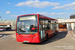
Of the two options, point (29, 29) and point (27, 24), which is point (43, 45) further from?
point (27, 24)

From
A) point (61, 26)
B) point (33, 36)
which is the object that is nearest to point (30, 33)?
point (33, 36)

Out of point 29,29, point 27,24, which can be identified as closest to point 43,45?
point 29,29

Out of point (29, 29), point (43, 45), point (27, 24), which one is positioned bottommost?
point (43, 45)

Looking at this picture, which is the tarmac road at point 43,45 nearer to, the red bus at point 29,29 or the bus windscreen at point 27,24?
the red bus at point 29,29

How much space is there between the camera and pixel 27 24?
10055 mm

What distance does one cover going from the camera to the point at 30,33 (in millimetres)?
9750

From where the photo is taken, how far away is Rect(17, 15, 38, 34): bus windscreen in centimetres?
979

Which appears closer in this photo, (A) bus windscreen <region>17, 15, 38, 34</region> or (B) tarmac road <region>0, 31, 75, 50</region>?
(B) tarmac road <region>0, 31, 75, 50</region>

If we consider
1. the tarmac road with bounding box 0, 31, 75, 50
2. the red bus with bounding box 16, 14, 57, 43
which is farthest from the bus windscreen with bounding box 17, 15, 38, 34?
the tarmac road with bounding box 0, 31, 75, 50

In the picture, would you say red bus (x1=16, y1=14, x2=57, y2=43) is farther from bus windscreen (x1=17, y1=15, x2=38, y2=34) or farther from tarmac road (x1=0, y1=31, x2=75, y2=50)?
tarmac road (x1=0, y1=31, x2=75, y2=50)

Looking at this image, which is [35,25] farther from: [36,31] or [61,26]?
[61,26]

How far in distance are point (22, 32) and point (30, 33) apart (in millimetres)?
843

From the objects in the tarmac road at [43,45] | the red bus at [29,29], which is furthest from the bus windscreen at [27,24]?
the tarmac road at [43,45]

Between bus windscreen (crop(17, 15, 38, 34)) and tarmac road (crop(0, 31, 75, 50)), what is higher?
bus windscreen (crop(17, 15, 38, 34))
